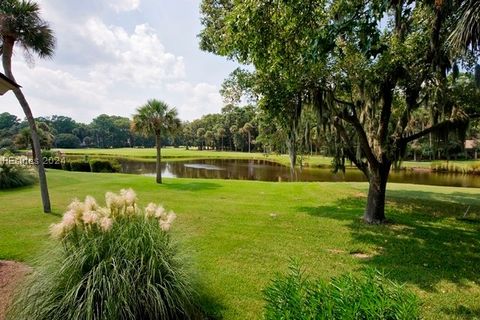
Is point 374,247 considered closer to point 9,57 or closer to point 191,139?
point 9,57

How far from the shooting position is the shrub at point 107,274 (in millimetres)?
2980

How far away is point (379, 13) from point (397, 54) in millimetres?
4035

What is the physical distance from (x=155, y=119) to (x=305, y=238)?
44.4 feet

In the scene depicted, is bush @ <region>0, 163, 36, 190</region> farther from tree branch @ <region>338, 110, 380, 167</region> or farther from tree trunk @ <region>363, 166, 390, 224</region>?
tree trunk @ <region>363, 166, 390, 224</region>

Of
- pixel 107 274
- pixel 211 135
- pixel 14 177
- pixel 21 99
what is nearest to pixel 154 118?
pixel 14 177

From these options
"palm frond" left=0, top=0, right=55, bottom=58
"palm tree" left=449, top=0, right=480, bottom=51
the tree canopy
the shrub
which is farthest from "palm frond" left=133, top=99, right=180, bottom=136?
"palm tree" left=449, top=0, right=480, bottom=51

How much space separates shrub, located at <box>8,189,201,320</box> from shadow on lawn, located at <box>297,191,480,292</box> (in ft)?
11.7

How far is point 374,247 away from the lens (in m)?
6.58

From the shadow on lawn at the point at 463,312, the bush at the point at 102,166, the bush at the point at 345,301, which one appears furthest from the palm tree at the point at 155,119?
the bush at the point at 345,301

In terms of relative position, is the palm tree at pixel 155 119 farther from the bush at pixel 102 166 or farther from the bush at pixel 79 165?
the bush at pixel 79 165

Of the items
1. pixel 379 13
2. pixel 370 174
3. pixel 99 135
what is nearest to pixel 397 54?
pixel 370 174

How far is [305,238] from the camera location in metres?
7.18

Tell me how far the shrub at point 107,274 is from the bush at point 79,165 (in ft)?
83.7

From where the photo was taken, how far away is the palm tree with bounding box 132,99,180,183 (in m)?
18.0
